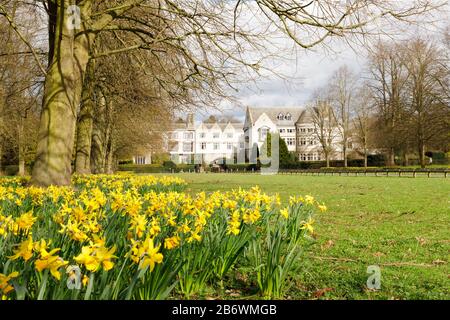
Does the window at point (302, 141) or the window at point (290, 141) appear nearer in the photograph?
the window at point (302, 141)

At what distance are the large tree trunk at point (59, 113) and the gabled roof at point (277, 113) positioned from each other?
2467 inches

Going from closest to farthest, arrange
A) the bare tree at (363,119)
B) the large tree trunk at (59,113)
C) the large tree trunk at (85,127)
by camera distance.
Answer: the large tree trunk at (59,113) < the large tree trunk at (85,127) < the bare tree at (363,119)

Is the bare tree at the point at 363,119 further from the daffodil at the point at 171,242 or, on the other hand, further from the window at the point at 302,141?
the daffodil at the point at 171,242

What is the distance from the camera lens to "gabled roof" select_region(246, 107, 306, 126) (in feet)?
234

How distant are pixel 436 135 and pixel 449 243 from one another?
30.6 metres

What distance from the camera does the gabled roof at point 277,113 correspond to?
71.4 meters

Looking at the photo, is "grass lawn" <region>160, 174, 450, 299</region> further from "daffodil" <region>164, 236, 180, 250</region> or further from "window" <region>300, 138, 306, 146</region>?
"window" <region>300, 138, 306, 146</region>

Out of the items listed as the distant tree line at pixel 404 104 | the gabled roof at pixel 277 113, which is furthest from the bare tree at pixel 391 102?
the gabled roof at pixel 277 113

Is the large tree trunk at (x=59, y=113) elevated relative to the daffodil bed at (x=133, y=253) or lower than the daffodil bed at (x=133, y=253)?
elevated

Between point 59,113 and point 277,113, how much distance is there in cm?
6700

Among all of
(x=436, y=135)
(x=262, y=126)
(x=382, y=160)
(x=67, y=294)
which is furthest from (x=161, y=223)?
(x=262, y=126)

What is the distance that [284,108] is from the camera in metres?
73.9

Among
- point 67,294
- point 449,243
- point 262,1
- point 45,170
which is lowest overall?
point 449,243
